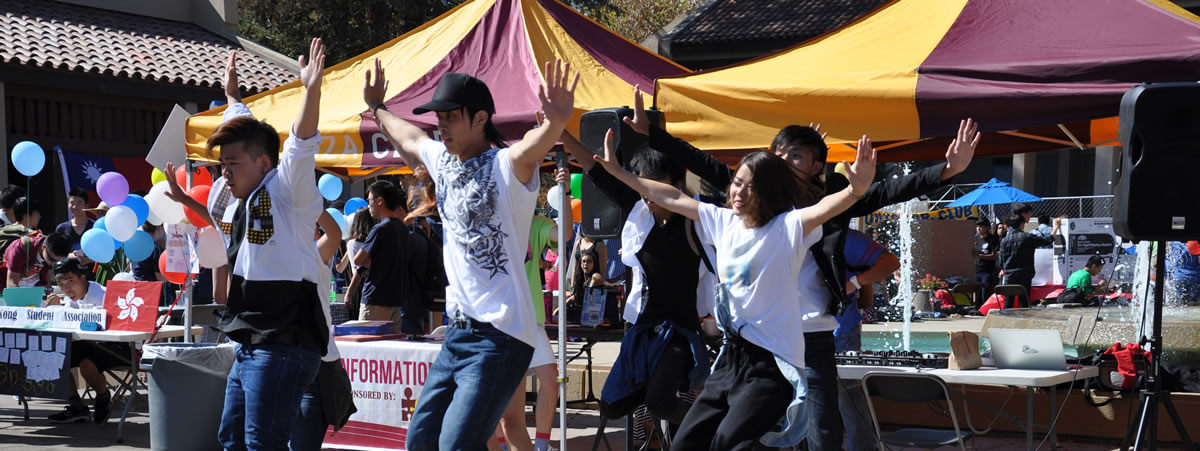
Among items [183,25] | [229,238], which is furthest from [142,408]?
[183,25]

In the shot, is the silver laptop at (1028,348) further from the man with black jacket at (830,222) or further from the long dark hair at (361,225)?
the long dark hair at (361,225)

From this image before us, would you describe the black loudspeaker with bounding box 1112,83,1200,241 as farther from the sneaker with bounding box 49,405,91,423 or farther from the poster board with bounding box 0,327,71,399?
the sneaker with bounding box 49,405,91,423

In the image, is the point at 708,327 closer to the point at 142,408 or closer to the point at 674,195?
the point at 674,195

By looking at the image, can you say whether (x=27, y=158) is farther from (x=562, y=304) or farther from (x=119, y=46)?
(x=119, y=46)

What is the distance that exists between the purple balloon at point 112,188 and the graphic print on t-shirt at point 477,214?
6037 mm

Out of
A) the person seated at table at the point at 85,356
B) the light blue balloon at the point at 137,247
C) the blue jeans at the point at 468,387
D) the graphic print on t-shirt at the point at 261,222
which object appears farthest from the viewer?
the light blue balloon at the point at 137,247

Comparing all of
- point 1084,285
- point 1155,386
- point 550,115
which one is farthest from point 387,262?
point 1084,285

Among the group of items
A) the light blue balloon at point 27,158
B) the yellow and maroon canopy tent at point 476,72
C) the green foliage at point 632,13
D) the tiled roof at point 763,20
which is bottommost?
the light blue balloon at point 27,158

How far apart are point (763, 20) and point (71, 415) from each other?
2148cm

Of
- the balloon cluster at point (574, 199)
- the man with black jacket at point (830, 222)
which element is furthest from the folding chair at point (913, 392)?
the balloon cluster at point (574, 199)

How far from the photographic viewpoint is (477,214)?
Result: 4.13 meters

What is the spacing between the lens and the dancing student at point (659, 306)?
5.13 metres

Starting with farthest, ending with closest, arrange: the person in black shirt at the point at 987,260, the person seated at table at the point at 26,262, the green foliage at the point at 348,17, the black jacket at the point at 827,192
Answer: the green foliage at the point at 348,17 < the person in black shirt at the point at 987,260 < the person seated at table at the point at 26,262 < the black jacket at the point at 827,192

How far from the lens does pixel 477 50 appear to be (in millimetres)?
8352
